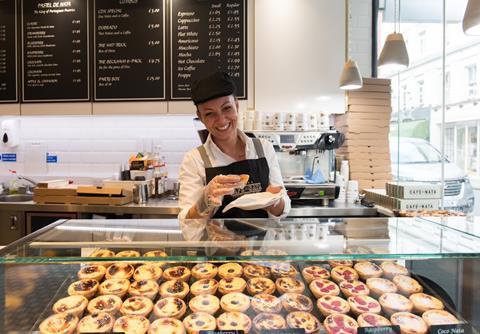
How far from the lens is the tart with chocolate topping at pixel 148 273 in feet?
3.98

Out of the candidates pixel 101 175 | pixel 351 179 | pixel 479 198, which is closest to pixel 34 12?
pixel 101 175

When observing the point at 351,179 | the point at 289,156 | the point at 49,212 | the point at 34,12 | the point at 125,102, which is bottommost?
the point at 49,212

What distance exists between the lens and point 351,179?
3477mm

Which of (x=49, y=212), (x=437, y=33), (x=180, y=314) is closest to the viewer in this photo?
(x=180, y=314)

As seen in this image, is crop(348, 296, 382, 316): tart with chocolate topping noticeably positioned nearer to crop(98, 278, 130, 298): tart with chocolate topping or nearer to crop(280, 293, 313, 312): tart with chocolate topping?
crop(280, 293, 313, 312): tart with chocolate topping

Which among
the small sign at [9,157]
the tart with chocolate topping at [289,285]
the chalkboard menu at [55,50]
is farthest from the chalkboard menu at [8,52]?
the tart with chocolate topping at [289,285]

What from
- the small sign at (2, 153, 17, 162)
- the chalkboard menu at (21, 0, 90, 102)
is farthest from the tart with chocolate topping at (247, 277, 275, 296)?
the small sign at (2, 153, 17, 162)

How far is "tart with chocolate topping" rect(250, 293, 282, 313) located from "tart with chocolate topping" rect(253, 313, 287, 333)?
0.08ft

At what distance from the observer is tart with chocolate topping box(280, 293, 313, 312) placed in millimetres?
1104

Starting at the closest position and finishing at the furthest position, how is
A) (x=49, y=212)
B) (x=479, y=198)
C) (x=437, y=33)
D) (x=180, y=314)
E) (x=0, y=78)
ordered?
1. (x=180, y=314)
2. (x=49, y=212)
3. (x=437, y=33)
4. (x=0, y=78)
5. (x=479, y=198)

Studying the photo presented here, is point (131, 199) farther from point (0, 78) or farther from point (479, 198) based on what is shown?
point (479, 198)

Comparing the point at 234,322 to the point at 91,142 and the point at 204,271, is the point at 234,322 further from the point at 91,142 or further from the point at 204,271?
the point at 91,142

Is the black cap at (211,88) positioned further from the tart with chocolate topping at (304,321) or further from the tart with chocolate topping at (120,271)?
the tart with chocolate topping at (304,321)

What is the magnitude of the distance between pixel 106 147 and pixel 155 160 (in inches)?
26.2
